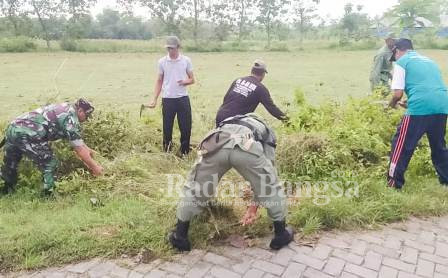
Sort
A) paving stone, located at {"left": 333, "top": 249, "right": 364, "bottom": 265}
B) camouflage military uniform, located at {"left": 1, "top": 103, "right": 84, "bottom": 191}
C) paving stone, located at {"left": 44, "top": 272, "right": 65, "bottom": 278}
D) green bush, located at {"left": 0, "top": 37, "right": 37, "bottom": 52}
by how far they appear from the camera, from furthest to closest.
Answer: green bush, located at {"left": 0, "top": 37, "right": 37, "bottom": 52}
camouflage military uniform, located at {"left": 1, "top": 103, "right": 84, "bottom": 191}
paving stone, located at {"left": 333, "top": 249, "right": 364, "bottom": 265}
paving stone, located at {"left": 44, "top": 272, "right": 65, "bottom": 278}

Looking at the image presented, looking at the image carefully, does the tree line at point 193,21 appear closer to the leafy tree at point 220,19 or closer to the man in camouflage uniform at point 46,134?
the leafy tree at point 220,19

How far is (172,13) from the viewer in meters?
32.8

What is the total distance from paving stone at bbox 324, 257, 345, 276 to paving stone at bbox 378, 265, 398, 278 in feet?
0.88

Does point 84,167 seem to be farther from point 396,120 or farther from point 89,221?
point 396,120

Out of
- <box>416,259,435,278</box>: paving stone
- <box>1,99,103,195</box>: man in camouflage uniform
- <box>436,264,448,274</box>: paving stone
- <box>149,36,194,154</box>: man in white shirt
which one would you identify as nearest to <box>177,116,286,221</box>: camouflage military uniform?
<box>416,259,435,278</box>: paving stone

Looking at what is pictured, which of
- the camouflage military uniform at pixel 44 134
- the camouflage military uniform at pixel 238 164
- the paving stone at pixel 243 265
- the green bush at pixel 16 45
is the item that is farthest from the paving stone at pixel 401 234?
the green bush at pixel 16 45

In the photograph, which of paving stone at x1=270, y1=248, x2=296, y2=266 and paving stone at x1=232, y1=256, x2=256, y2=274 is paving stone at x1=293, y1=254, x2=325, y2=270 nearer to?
paving stone at x1=270, y1=248, x2=296, y2=266

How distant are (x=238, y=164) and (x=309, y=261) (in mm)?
921

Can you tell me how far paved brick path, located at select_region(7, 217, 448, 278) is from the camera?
3.04 m

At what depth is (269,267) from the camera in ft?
10.2

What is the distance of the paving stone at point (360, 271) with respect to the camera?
3047 millimetres

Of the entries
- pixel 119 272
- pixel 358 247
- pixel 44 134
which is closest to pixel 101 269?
pixel 119 272

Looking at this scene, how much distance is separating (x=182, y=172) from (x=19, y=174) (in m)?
1.66

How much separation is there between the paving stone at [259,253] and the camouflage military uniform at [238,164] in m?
0.28
